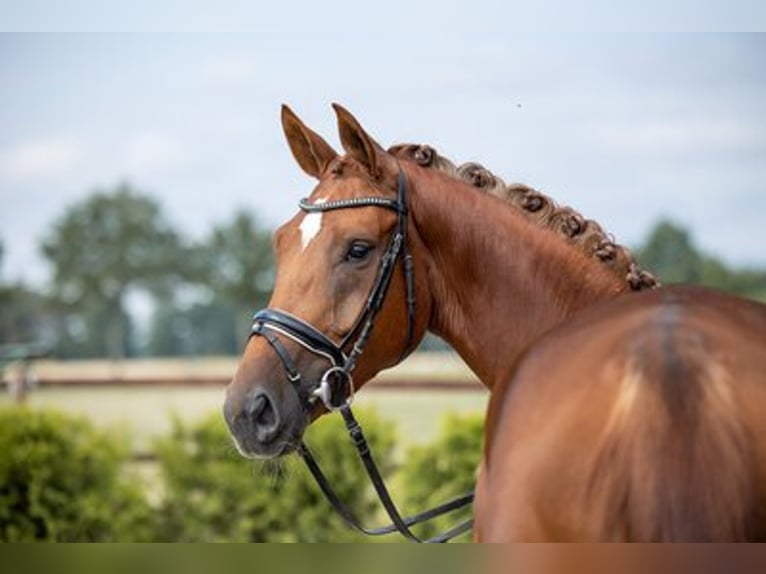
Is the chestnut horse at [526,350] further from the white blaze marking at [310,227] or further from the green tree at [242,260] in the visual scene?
the green tree at [242,260]

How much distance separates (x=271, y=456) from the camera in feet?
7.95

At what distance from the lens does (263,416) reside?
2402mm

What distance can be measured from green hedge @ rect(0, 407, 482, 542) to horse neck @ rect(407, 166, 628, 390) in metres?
3.70

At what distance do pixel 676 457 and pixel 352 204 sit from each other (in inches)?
47.5

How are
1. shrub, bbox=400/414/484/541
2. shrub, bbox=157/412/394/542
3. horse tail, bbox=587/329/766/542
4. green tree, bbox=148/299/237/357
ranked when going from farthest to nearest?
green tree, bbox=148/299/237/357, shrub, bbox=157/412/394/542, shrub, bbox=400/414/484/541, horse tail, bbox=587/329/766/542

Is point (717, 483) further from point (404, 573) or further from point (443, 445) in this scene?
point (443, 445)

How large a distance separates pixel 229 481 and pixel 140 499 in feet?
1.90

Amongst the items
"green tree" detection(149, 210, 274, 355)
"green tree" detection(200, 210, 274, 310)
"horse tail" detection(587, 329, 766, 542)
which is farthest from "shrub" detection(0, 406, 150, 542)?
"green tree" detection(200, 210, 274, 310)

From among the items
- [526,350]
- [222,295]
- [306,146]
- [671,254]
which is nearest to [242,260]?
[222,295]

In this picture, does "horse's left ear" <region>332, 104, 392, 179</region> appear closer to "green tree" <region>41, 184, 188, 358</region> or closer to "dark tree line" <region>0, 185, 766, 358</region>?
"dark tree line" <region>0, 185, 766, 358</region>

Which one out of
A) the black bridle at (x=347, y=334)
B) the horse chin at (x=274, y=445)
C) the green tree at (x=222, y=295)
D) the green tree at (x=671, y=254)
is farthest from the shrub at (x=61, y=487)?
the green tree at (x=222, y=295)

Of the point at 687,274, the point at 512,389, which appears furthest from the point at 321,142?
the point at 687,274

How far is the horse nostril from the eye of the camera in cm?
237

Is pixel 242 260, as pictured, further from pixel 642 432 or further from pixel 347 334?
pixel 642 432
